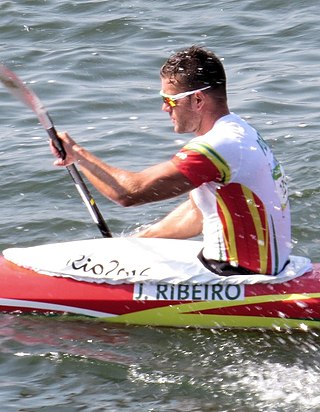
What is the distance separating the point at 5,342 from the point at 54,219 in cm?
203

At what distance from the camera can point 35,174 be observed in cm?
Result: 922

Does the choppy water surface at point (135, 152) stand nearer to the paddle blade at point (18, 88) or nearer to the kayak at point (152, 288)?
the kayak at point (152, 288)

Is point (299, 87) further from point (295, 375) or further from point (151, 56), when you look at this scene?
point (295, 375)

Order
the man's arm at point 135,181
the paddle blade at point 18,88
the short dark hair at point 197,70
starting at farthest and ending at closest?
the paddle blade at point 18,88 → the short dark hair at point 197,70 → the man's arm at point 135,181

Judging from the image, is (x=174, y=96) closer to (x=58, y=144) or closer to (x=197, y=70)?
(x=197, y=70)

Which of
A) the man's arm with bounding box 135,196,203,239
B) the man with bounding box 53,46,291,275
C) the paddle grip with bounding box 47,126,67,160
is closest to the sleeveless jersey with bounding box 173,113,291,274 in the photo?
the man with bounding box 53,46,291,275

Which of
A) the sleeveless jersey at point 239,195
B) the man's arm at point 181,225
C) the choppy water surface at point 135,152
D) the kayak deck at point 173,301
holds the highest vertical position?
the sleeveless jersey at point 239,195

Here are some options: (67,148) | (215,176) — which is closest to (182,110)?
(215,176)

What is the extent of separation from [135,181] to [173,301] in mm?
821

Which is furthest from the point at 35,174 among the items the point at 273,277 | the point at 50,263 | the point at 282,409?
the point at 282,409

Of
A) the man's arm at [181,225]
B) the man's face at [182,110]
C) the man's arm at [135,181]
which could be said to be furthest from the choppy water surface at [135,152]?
the man's face at [182,110]

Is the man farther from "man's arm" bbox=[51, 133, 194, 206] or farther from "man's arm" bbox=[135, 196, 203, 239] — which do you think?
"man's arm" bbox=[135, 196, 203, 239]

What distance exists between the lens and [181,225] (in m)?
6.88

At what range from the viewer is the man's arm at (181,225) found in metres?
6.82
